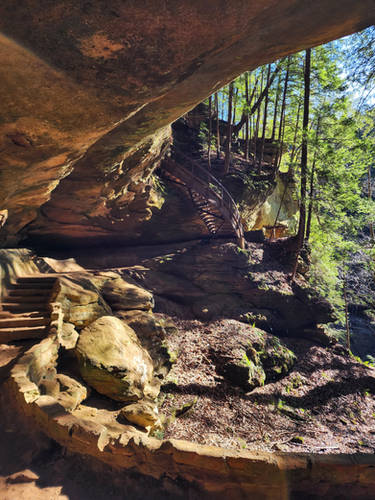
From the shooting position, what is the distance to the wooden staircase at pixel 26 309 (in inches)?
213

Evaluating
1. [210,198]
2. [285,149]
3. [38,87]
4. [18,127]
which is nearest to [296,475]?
[38,87]

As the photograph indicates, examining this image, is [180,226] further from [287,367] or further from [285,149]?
[285,149]

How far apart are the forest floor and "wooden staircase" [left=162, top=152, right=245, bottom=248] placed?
19.7 feet

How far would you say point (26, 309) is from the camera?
638 centimetres

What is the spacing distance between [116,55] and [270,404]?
10436 mm

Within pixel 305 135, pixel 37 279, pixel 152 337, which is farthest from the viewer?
pixel 305 135

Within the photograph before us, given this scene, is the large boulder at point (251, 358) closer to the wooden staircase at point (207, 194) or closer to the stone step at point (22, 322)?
the wooden staircase at point (207, 194)

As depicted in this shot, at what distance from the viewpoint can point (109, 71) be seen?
341cm

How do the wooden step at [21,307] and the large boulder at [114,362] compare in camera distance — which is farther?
the wooden step at [21,307]

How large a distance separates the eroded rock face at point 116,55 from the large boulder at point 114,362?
420cm

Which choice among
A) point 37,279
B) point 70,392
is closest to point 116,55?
point 70,392

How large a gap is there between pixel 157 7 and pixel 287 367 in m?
12.3

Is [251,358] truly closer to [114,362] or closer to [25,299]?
[114,362]

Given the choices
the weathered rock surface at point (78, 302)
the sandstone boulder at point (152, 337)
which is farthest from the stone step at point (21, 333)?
→ the sandstone boulder at point (152, 337)
